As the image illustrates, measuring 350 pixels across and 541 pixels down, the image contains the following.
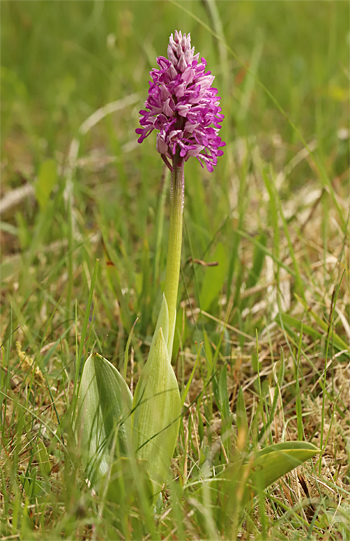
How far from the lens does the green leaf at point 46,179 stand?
9.77ft

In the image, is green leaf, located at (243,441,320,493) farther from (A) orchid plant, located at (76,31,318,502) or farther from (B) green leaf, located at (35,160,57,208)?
(B) green leaf, located at (35,160,57,208)

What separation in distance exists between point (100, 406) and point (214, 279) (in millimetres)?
926

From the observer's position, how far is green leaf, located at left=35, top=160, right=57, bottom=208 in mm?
2977

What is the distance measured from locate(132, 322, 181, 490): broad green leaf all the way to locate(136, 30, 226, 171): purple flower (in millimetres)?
483

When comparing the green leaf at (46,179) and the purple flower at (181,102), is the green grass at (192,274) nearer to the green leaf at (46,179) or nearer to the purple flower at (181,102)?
the green leaf at (46,179)

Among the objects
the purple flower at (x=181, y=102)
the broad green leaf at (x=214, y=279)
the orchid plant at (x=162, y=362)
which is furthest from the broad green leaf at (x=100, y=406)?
the broad green leaf at (x=214, y=279)

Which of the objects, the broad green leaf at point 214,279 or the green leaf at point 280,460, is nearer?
the green leaf at point 280,460

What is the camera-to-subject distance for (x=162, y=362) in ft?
4.40

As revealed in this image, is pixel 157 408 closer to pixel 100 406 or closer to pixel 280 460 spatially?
pixel 100 406

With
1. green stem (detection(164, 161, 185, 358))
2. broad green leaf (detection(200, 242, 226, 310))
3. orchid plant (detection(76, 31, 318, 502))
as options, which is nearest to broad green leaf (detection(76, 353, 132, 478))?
orchid plant (detection(76, 31, 318, 502))

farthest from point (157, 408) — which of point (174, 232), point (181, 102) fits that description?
point (181, 102)

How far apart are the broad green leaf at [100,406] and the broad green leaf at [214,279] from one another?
34.6 inches

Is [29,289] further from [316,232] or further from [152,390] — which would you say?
[316,232]

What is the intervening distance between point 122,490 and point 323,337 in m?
1.09
